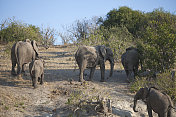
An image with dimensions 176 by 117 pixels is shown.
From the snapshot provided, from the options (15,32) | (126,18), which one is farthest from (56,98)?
(126,18)

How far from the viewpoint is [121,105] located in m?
9.59

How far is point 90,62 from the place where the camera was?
13102 millimetres

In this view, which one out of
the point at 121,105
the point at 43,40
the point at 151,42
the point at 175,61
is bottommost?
the point at 121,105

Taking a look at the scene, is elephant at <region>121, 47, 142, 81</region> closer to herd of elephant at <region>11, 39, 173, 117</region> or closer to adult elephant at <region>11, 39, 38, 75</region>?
herd of elephant at <region>11, 39, 173, 117</region>

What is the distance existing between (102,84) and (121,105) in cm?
324

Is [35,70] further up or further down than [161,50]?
further down

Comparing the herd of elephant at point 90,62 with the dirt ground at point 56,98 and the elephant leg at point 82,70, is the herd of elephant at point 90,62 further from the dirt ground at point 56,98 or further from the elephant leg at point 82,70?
the dirt ground at point 56,98

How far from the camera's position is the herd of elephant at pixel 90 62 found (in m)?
7.84

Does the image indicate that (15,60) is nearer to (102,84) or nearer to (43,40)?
(102,84)

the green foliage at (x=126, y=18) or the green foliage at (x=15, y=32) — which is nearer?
the green foliage at (x=15, y=32)

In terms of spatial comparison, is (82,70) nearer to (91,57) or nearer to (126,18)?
(91,57)

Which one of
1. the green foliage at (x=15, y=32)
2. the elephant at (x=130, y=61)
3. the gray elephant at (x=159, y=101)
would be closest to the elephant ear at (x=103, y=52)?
the elephant at (x=130, y=61)

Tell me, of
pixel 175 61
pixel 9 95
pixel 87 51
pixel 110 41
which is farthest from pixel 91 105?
pixel 110 41

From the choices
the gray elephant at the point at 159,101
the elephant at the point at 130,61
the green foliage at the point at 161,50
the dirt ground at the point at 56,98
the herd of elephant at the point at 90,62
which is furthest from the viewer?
the elephant at the point at 130,61
